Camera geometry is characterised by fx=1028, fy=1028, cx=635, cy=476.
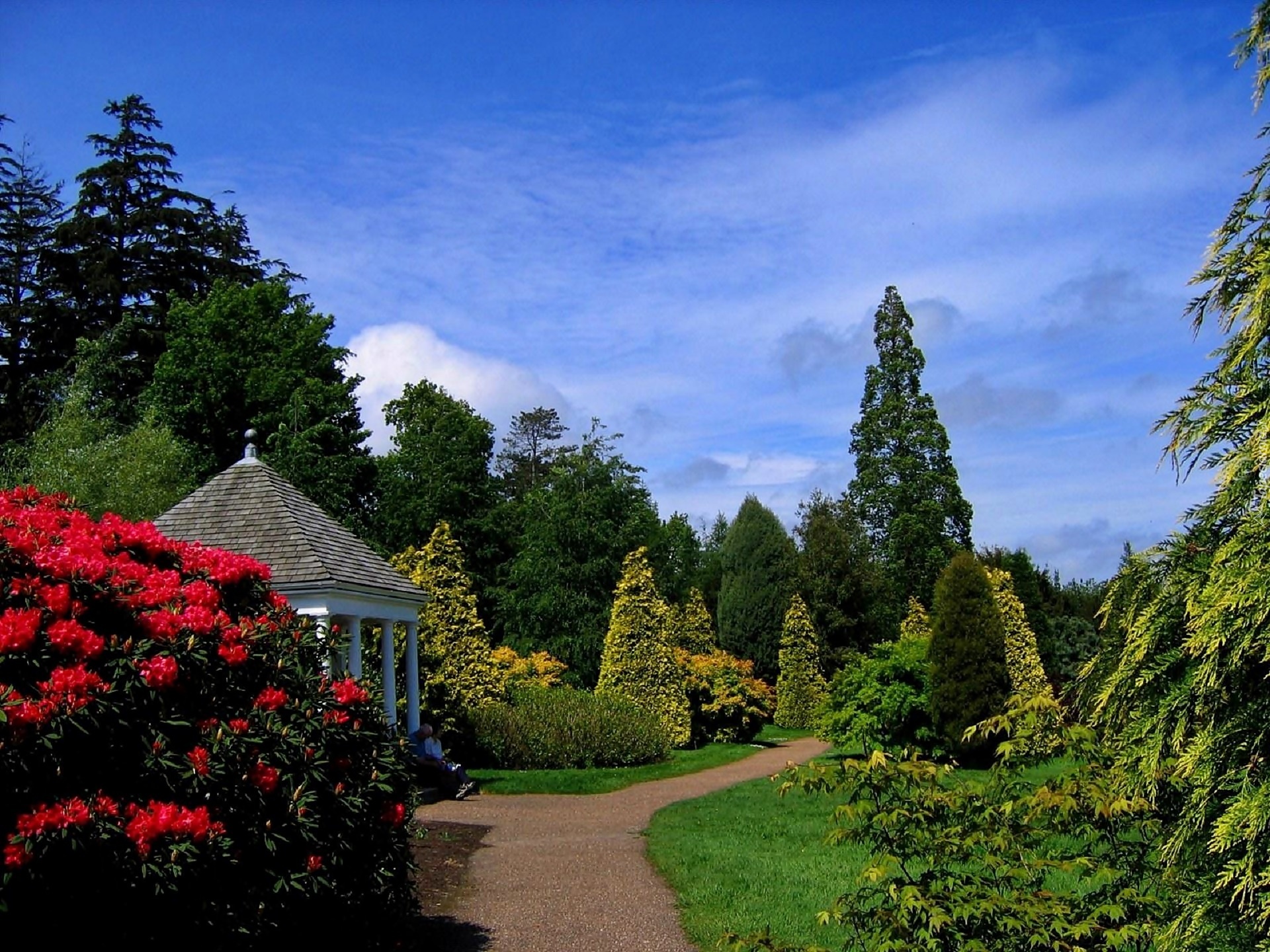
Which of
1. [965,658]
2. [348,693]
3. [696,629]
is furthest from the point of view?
[696,629]

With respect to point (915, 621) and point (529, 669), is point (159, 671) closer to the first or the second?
point (529, 669)

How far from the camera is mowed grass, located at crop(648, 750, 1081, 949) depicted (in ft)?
24.3

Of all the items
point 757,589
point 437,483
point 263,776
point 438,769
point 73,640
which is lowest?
point 438,769

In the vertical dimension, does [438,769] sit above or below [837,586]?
below

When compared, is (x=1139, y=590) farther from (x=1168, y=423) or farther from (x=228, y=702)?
(x=228, y=702)

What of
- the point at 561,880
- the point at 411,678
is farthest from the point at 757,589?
the point at 561,880

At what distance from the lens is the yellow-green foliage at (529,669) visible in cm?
2128

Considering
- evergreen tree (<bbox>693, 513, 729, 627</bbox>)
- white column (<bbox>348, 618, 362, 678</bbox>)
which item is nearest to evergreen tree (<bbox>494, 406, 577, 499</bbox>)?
evergreen tree (<bbox>693, 513, 729, 627</bbox>)

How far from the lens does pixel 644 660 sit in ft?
73.5

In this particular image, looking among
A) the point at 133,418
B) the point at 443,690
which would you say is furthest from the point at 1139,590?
the point at 133,418

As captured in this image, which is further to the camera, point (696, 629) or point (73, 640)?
point (696, 629)

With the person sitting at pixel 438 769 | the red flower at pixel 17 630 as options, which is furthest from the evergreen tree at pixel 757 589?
the red flower at pixel 17 630

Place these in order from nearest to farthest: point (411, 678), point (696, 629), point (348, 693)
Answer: point (348, 693), point (411, 678), point (696, 629)

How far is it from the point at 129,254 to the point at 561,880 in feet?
90.8
